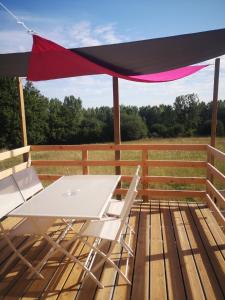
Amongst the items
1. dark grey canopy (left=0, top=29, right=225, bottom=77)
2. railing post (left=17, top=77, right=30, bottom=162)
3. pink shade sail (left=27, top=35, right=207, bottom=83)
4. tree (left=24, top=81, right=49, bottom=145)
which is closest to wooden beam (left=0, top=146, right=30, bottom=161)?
railing post (left=17, top=77, right=30, bottom=162)

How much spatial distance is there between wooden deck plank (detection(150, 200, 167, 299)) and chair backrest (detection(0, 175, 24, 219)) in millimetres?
1573

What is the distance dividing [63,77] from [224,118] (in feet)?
54.4

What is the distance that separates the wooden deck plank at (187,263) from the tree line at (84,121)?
14150mm

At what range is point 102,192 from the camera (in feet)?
8.53

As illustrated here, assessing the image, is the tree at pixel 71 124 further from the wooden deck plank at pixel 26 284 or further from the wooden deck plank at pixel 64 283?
the wooden deck plank at pixel 64 283

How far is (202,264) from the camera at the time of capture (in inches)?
99.0

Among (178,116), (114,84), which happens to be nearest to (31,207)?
(114,84)

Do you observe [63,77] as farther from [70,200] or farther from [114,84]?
[70,200]

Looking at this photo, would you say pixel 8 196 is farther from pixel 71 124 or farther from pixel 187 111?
pixel 187 111

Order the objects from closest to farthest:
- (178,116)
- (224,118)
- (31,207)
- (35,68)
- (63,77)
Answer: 1. (31,207)
2. (35,68)
3. (63,77)
4. (224,118)
5. (178,116)

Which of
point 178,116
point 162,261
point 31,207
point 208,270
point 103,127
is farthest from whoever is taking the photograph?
point 178,116

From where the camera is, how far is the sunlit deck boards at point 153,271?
2.13m

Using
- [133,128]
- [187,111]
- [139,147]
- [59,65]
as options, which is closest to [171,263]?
[139,147]

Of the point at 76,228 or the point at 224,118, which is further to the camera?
the point at 224,118
